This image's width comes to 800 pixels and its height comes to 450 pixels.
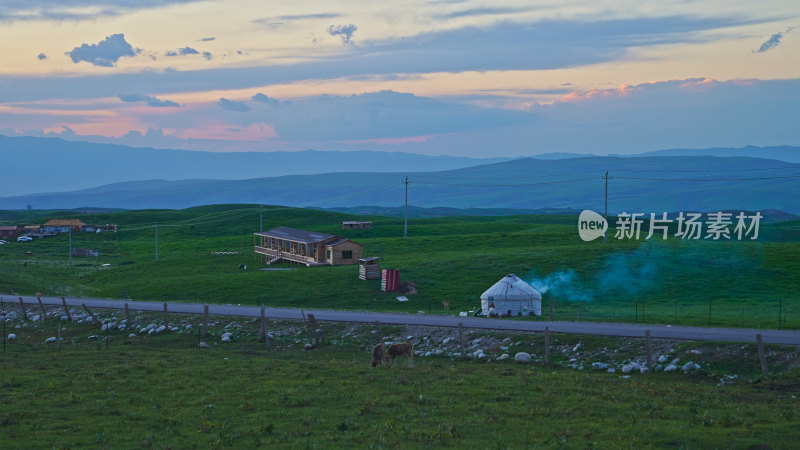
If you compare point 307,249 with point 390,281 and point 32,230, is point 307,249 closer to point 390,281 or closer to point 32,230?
point 390,281

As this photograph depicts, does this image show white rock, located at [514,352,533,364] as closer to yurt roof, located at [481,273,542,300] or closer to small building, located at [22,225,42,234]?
yurt roof, located at [481,273,542,300]

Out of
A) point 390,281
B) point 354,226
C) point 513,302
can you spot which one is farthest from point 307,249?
point 354,226

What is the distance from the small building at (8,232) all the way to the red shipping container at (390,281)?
383 feet

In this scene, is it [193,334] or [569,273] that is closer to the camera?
[193,334]

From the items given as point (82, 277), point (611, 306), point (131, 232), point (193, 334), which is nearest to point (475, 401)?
point (193, 334)

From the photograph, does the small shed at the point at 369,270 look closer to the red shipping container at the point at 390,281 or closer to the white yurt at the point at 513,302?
the red shipping container at the point at 390,281

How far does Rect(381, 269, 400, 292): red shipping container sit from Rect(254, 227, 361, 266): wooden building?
22.2m

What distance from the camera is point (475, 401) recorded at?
27219 mm

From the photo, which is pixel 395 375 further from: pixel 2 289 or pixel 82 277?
pixel 82 277

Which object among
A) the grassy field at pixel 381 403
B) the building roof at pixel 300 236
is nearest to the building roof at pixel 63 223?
the building roof at pixel 300 236

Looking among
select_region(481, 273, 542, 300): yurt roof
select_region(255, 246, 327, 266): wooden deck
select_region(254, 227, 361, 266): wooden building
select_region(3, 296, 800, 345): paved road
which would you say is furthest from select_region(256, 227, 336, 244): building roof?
select_region(481, 273, 542, 300): yurt roof

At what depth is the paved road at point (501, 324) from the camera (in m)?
40.2

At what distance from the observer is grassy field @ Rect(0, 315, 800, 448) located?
22375 millimetres

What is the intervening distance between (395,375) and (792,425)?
15.4 m
